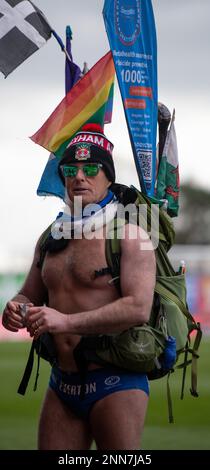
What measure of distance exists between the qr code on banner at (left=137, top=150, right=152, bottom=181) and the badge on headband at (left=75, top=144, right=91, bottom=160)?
0.52m

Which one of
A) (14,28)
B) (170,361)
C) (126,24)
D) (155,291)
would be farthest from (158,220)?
(14,28)

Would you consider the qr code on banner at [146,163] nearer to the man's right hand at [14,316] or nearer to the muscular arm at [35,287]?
the muscular arm at [35,287]

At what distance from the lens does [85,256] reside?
17.2 feet

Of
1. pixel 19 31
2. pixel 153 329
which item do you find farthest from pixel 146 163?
pixel 19 31

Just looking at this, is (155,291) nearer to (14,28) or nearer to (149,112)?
(149,112)

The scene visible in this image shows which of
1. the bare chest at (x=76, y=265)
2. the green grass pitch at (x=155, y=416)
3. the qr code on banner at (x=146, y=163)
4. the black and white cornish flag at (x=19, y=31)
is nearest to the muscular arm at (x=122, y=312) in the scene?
the bare chest at (x=76, y=265)

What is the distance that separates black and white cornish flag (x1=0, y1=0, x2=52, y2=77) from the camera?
20.9ft

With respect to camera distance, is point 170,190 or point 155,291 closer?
point 155,291

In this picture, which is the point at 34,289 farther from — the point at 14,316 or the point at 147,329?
the point at 147,329

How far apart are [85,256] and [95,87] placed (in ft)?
4.33

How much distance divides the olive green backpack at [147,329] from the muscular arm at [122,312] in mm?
128

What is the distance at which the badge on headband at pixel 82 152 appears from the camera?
5387 millimetres

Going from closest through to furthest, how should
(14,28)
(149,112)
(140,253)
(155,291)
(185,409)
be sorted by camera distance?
(140,253)
(155,291)
(149,112)
(14,28)
(185,409)

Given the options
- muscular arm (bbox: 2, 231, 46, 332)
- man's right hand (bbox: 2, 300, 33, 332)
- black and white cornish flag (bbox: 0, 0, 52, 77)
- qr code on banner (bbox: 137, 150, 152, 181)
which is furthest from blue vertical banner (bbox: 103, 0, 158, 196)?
man's right hand (bbox: 2, 300, 33, 332)
